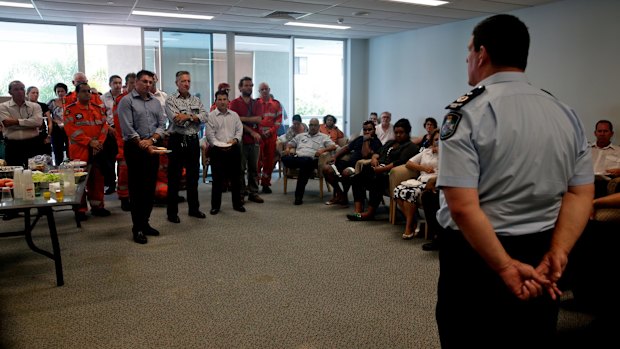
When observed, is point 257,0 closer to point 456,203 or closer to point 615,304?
point 615,304

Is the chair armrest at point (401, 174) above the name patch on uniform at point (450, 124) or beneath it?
beneath

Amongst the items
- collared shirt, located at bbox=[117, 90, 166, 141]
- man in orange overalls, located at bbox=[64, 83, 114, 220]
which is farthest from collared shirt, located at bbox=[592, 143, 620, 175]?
man in orange overalls, located at bbox=[64, 83, 114, 220]

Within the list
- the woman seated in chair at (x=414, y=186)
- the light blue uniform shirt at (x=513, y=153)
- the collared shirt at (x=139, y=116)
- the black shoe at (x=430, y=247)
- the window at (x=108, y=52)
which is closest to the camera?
the light blue uniform shirt at (x=513, y=153)

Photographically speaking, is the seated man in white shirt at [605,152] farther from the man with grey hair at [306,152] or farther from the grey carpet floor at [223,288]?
the man with grey hair at [306,152]

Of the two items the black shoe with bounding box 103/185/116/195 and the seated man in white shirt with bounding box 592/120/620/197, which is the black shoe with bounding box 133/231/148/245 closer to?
the black shoe with bounding box 103/185/116/195

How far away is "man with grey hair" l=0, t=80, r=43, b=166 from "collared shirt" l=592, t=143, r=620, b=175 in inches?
247

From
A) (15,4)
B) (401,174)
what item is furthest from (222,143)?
(15,4)

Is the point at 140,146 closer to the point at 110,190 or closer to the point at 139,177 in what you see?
the point at 139,177

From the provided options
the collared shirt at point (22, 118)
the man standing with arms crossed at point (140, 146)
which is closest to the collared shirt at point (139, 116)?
the man standing with arms crossed at point (140, 146)

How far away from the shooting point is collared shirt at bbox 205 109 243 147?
600 centimetres

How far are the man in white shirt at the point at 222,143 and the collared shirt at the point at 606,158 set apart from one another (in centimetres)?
401

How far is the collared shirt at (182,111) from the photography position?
5.46 m

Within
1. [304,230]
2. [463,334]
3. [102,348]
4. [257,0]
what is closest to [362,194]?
[304,230]

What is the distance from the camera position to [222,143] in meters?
6.00
